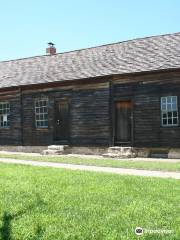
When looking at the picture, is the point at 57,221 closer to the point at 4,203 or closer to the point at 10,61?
the point at 4,203

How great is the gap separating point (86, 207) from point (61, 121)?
48.7ft

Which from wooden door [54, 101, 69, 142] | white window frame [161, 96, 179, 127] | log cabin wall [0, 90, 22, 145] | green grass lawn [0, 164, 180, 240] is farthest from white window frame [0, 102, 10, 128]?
green grass lawn [0, 164, 180, 240]

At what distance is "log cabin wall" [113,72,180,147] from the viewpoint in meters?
17.7

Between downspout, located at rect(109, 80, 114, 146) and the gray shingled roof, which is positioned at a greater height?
the gray shingled roof

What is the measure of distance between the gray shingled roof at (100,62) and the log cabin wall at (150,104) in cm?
55

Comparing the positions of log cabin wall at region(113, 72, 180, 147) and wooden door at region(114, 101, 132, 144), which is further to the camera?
wooden door at region(114, 101, 132, 144)

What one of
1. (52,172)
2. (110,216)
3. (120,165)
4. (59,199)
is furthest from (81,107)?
(110,216)

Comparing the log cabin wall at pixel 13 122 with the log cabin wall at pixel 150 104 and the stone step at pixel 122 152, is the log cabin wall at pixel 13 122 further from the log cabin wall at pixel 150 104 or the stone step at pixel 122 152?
the log cabin wall at pixel 150 104

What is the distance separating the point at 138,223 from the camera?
19.6 ft

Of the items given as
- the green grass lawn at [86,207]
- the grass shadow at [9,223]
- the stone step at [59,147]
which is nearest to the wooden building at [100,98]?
the stone step at [59,147]

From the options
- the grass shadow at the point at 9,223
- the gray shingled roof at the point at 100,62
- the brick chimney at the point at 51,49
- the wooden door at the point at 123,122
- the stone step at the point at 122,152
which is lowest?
the grass shadow at the point at 9,223

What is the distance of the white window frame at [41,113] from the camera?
22.0 metres

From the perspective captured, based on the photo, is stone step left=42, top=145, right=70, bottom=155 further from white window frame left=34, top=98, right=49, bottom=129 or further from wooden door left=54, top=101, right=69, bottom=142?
white window frame left=34, top=98, right=49, bottom=129

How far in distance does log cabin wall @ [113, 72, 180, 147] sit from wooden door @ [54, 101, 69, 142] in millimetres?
3654
